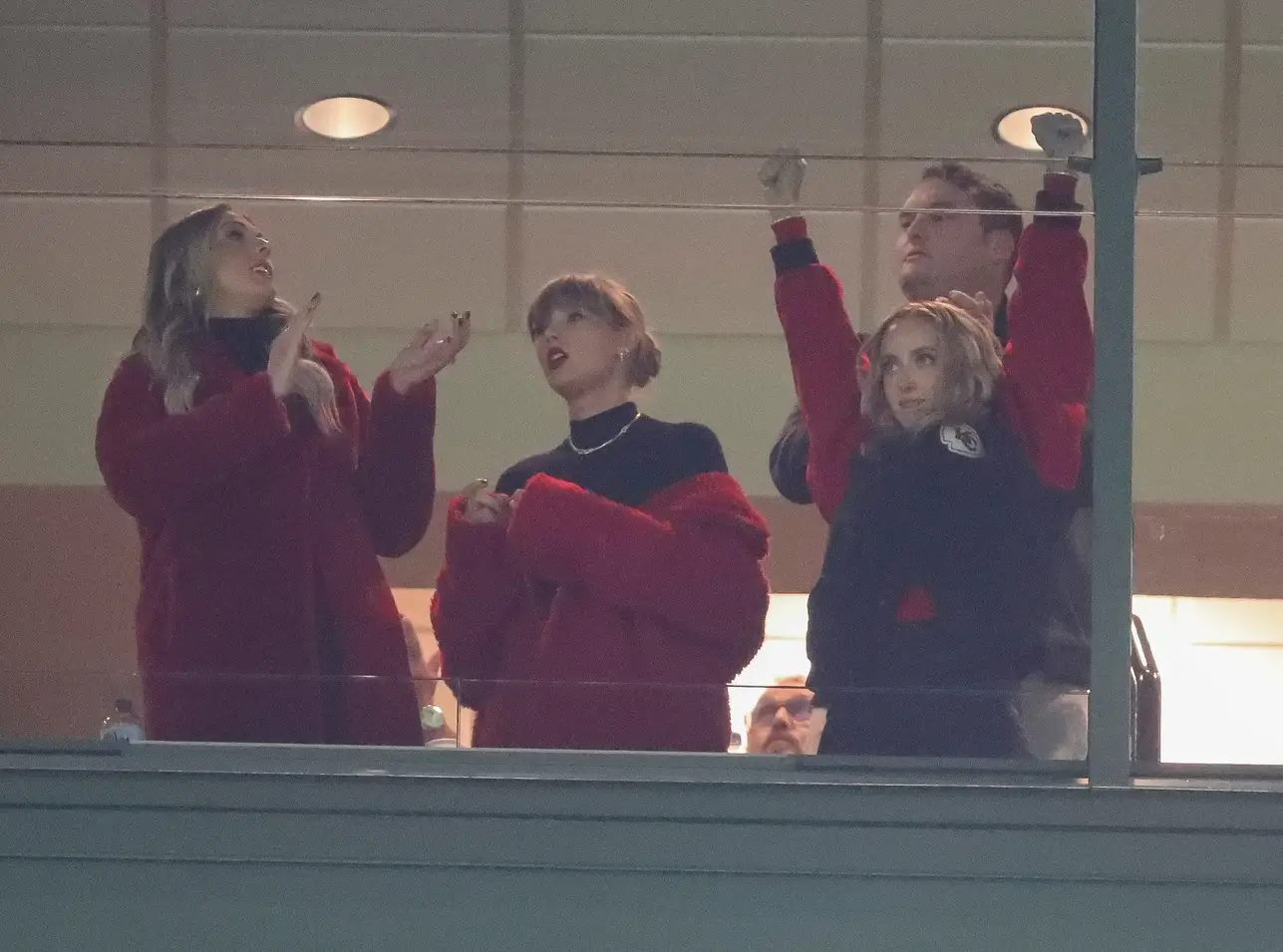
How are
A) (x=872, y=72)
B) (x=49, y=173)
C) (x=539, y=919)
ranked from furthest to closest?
1. (x=872, y=72)
2. (x=49, y=173)
3. (x=539, y=919)

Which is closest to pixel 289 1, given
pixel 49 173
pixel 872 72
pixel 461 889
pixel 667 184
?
pixel 49 173

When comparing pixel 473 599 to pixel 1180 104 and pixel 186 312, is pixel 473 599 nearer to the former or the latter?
pixel 186 312

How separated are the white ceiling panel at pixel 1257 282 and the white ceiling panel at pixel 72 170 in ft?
5.80

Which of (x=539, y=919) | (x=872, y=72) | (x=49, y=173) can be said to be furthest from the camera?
(x=872, y=72)

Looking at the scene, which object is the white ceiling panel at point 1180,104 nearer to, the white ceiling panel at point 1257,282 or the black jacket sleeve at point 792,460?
the white ceiling panel at point 1257,282

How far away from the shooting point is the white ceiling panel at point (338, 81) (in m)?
3.47

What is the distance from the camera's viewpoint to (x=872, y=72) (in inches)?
139

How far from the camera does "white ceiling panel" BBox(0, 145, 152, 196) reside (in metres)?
3.32

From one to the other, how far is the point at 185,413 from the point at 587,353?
65 centimetres

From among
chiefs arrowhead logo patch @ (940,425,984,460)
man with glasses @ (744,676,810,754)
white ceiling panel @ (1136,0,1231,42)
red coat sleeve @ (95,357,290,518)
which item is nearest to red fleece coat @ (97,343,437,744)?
red coat sleeve @ (95,357,290,518)

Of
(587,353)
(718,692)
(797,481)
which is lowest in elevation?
(718,692)

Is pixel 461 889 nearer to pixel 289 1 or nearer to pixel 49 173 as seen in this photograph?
pixel 49 173

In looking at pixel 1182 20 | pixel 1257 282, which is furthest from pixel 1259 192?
pixel 1182 20

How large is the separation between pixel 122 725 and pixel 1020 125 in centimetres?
175
